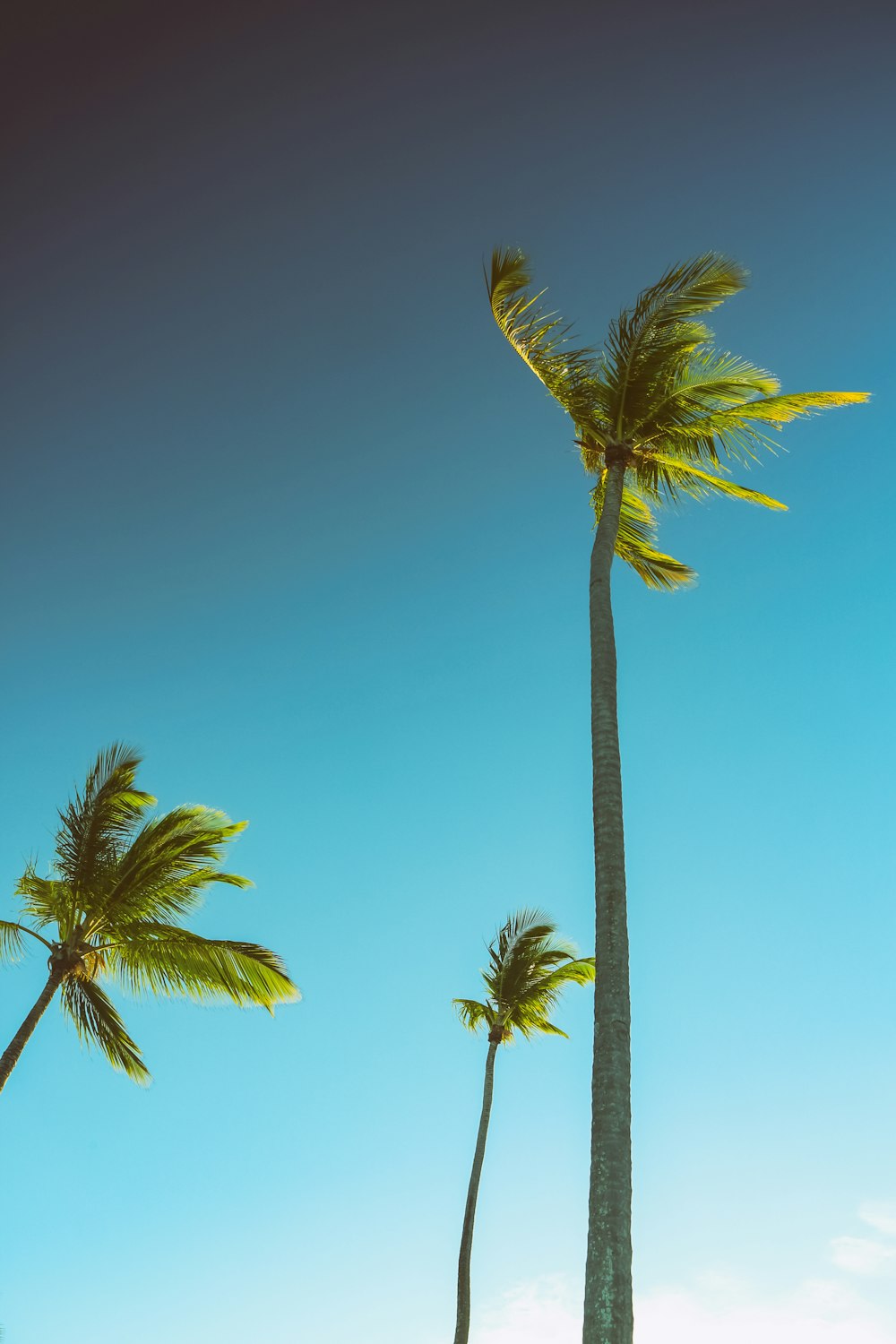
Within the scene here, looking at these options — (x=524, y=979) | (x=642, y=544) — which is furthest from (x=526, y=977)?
(x=642, y=544)

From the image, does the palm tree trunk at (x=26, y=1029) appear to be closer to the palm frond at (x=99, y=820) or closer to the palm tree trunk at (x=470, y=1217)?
the palm frond at (x=99, y=820)

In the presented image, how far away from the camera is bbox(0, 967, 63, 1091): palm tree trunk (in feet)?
49.2

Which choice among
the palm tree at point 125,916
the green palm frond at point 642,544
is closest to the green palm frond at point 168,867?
the palm tree at point 125,916

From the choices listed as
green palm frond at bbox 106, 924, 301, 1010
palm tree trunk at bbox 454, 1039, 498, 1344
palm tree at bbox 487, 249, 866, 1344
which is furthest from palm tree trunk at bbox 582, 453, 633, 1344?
palm tree trunk at bbox 454, 1039, 498, 1344

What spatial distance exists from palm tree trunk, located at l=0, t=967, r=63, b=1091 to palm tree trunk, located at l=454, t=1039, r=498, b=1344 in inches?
438

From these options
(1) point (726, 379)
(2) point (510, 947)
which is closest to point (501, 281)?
(1) point (726, 379)

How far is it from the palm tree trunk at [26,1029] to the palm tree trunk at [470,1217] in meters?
11.1

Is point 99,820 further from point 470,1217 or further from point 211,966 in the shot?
point 470,1217

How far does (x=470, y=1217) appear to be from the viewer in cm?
2103

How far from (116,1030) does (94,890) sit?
2.75 meters

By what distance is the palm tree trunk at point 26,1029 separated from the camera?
15.0 meters

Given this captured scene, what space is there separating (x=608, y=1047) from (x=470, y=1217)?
15.8m

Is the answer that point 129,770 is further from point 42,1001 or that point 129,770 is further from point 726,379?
point 726,379

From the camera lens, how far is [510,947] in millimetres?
23578
